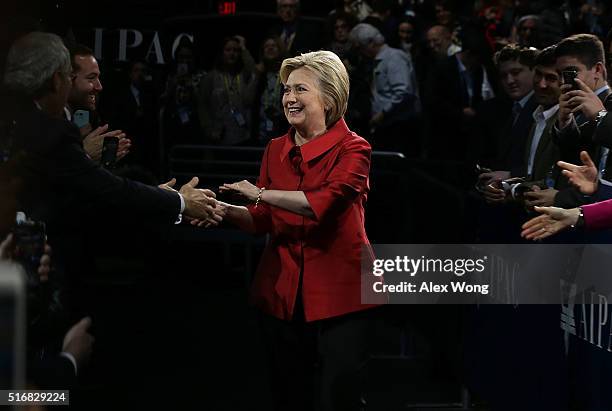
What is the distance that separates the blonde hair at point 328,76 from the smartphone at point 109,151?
1.39 metres

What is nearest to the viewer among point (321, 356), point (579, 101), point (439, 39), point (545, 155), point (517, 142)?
point (321, 356)

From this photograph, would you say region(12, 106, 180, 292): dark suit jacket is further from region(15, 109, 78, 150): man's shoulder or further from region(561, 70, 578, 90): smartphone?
region(561, 70, 578, 90): smartphone

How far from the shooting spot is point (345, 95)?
14.3 ft

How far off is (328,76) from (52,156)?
117 cm

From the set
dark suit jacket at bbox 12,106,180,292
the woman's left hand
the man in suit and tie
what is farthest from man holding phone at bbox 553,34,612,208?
dark suit jacket at bbox 12,106,180,292

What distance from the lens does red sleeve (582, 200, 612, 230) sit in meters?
4.20

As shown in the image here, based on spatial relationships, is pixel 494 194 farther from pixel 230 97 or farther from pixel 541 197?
pixel 230 97

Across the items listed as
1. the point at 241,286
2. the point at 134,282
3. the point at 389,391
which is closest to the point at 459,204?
the point at 389,391

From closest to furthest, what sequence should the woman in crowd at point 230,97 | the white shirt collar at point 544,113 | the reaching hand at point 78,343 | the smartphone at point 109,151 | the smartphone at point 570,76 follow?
the reaching hand at point 78,343 < the smartphone at point 570,76 < the smartphone at point 109,151 < the white shirt collar at point 544,113 < the woman in crowd at point 230,97

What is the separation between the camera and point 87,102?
5.65 m

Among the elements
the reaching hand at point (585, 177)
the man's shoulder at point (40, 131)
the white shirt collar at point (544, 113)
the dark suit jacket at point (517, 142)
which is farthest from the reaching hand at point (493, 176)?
the man's shoulder at point (40, 131)

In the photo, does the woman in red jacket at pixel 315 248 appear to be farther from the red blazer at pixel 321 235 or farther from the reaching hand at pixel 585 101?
the reaching hand at pixel 585 101

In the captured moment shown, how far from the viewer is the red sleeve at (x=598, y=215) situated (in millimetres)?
4199

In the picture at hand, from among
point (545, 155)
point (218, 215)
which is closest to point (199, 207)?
point (218, 215)
